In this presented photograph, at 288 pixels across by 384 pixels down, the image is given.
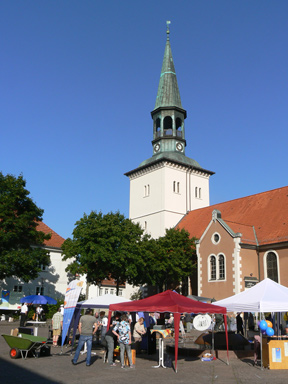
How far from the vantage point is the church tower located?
50.5 m

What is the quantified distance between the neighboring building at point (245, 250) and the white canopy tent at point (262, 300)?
18996 mm

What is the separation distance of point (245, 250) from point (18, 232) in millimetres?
20435

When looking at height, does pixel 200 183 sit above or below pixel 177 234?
above

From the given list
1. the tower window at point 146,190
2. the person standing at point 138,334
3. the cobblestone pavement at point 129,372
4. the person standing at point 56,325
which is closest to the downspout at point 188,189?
the tower window at point 146,190

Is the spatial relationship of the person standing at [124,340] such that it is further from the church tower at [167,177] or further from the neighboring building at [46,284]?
the church tower at [167,177]

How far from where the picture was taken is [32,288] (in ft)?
150

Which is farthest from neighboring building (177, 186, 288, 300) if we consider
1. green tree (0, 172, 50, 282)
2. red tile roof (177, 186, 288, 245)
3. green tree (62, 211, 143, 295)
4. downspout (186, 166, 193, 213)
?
green tree (0, 172, 50, 282)

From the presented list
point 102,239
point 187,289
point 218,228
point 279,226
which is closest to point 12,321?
point 102,239

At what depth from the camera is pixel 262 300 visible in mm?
14961

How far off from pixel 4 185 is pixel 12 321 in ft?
40.4

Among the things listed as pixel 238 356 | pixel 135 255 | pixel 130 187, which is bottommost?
pixel 238 356

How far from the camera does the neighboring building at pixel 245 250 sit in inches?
1379

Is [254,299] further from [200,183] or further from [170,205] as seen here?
[200,183]

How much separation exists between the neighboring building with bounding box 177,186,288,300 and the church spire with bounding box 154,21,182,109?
64.4 ft
